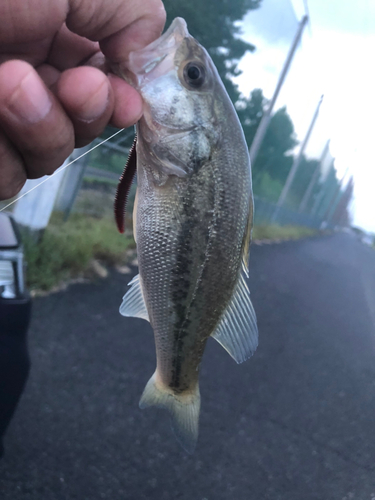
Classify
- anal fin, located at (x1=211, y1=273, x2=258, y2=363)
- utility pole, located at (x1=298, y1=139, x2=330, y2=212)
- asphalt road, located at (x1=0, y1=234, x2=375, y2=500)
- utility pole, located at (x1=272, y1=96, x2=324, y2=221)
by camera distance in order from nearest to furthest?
anal fin, located at (x1=211, y1=273, x2=258, y2=363) < asphalt road, located at (x1=0, y1=234, x2=375, y2=500) < utility pole, located at (x1=272, y1=96, x2=324, y2=221) < utility pole, located at (x1=298, y1=139, x2=330, y2=212)

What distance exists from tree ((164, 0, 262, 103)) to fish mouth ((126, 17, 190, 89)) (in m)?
1.64

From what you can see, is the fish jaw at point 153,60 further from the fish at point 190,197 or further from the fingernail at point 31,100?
the fingernail at point 31,100

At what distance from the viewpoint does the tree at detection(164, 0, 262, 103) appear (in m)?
2.92

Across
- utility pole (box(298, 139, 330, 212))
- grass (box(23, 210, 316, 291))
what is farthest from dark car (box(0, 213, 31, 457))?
utility pole (box(298, 139, 330, 212))

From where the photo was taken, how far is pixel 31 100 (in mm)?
828

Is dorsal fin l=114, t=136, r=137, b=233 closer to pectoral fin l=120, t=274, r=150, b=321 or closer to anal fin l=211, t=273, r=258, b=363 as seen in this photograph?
pectoral fin l=120, t=274, r=150, b=321

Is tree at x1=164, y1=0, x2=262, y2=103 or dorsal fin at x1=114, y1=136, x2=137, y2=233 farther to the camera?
tree at x1=164, y1=0, x2=262, y2=103

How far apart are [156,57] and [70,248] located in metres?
3.24

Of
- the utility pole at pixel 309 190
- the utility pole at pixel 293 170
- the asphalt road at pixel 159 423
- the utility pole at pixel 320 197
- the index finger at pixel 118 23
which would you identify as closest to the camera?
the index finger at pixel 118 23

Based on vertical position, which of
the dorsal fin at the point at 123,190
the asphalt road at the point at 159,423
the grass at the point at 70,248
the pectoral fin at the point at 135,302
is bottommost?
the asphalt road at the point at 159,423

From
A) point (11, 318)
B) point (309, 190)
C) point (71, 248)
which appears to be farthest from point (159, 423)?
point (309, 190)

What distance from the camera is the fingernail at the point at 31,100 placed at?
80 cm

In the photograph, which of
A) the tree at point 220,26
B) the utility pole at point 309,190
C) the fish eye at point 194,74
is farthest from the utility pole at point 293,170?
the fish eye at point 194,74

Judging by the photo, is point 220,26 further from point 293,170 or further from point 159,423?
point 293,170
